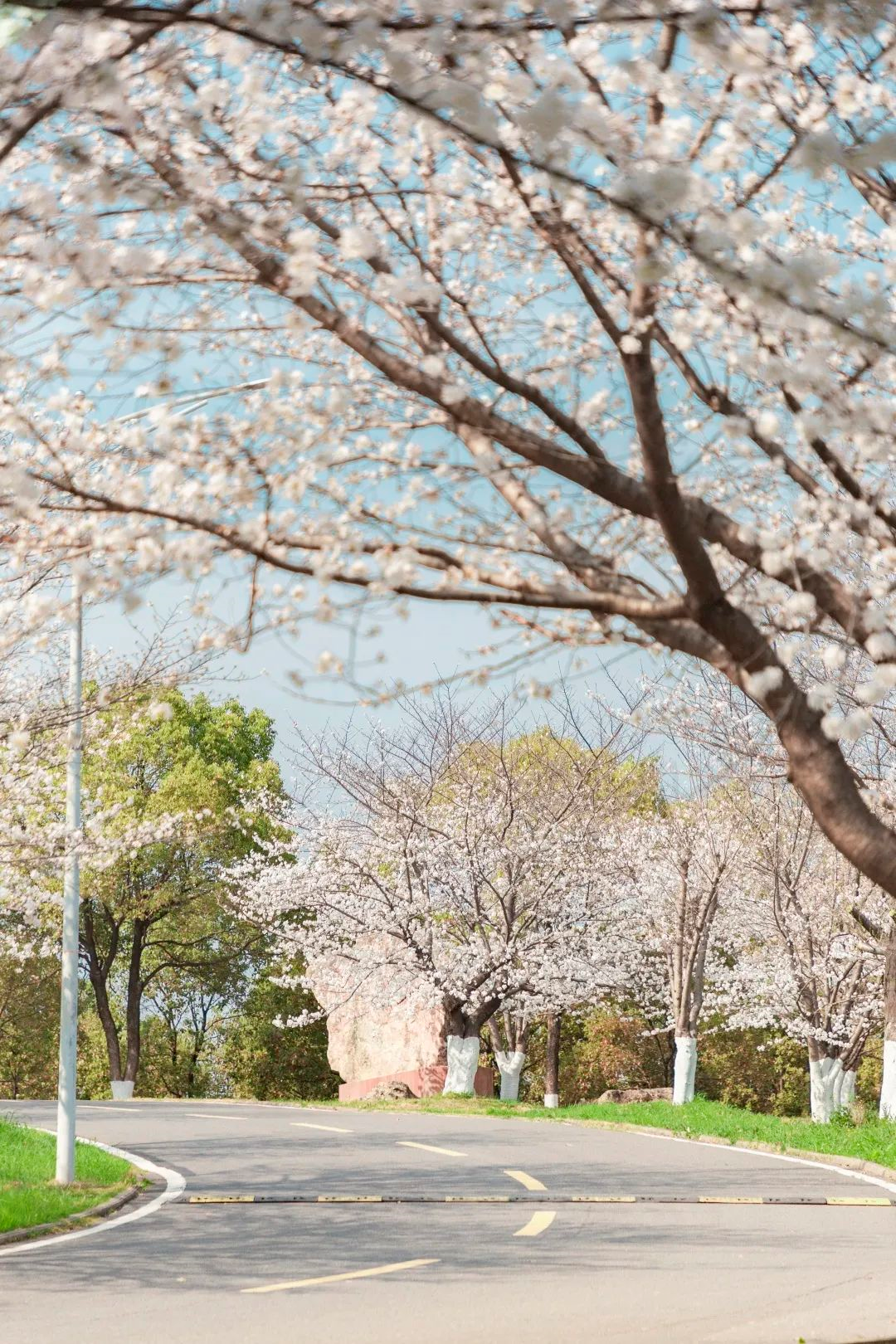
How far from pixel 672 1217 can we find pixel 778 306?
29.7 feet

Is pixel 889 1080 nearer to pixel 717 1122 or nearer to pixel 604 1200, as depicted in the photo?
pixel 717 1122

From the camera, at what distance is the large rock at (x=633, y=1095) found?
2634 cm

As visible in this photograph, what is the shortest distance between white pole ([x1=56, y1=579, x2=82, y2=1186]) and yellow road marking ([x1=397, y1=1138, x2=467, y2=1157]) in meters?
5.09

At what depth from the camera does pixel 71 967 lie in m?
12.5

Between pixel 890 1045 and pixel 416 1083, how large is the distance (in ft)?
45.7

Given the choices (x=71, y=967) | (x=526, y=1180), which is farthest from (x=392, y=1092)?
(x=71, y=967)

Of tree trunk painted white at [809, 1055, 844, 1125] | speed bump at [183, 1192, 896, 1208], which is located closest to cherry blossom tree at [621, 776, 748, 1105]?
tree trunk painted white at [809, 1055, 844, 1125]

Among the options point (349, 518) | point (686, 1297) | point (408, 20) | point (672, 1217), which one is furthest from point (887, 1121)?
point (408, 20)

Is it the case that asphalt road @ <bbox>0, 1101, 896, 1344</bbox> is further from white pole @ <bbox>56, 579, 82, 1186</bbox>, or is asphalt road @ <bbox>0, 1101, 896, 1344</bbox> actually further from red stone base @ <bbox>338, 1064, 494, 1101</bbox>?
red stone base @ <bbox>338, 1064, 494, 1101</bbox>

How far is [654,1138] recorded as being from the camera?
18.9m

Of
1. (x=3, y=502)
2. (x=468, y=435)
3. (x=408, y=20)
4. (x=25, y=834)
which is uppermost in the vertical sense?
(x=408, y=20)

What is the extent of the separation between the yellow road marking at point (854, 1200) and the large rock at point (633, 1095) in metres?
13.4

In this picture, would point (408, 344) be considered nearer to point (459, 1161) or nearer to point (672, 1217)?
point (672, 1217)

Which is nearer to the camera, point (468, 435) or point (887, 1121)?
point (468, 435)
